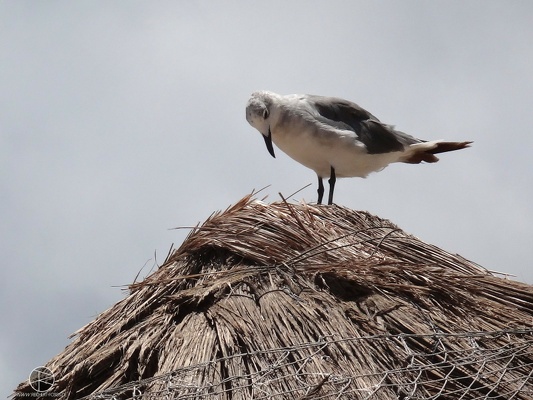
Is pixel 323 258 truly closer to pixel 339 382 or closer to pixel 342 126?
pixel 339 382

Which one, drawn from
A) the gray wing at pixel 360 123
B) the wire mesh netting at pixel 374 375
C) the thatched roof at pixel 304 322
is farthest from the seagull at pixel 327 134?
the wire mesh netting at pixel 374 375

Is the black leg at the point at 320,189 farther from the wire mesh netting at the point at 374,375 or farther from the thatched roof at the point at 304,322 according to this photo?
the wire mesh netting at the point at 374,375

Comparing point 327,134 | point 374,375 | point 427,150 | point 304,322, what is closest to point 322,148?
point 327,134

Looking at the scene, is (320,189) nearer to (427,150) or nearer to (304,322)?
(427,150)

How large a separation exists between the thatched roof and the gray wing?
2303mm

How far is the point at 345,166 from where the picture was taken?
790cm

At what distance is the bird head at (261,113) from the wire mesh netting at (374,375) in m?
3.61

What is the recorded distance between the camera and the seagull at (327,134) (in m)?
7.61

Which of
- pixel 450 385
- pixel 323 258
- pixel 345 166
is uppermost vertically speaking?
pixel 345 166

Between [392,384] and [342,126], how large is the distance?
13.3ft

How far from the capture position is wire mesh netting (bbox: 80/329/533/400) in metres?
3.96

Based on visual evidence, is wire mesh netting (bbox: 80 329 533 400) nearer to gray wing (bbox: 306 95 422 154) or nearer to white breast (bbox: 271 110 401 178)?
white breast (bbox: 271 110 401 178)

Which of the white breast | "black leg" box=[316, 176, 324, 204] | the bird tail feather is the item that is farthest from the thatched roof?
the bird tail feather

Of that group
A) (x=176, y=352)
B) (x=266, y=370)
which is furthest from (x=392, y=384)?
(x=176, y=352)
